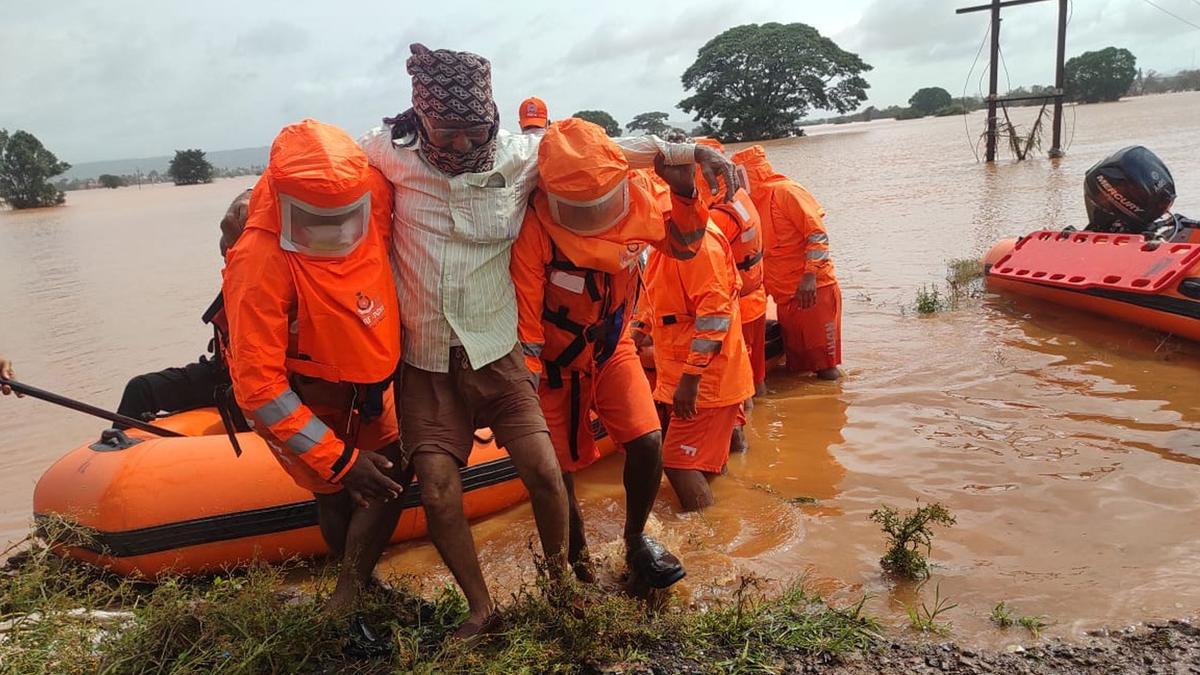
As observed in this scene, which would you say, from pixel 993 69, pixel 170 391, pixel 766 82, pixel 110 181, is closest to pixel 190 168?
pixel 110 181

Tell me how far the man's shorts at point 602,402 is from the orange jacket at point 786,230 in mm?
3379

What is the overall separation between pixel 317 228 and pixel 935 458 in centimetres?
360

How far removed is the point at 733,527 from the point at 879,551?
2.42ft

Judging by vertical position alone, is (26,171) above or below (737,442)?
above

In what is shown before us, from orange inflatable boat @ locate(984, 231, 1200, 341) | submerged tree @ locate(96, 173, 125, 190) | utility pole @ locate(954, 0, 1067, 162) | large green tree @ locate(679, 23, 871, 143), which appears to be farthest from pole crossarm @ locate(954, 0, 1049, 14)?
submerged tree @ locate(96, 173, 125, 190)

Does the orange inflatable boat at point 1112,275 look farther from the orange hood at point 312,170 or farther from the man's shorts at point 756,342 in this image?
the orange hood at point 312,170

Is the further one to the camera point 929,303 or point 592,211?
point 929,303

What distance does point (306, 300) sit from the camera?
2578mm

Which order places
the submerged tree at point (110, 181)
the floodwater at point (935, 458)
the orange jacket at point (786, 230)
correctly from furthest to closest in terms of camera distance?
the submerged tree at point (110, 181)
the orange jacket at point (786, 230)
the floodwater at point (935, 458)

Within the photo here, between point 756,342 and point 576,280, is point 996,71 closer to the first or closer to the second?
point 756,342

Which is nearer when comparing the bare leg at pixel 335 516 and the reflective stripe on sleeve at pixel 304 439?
the reflective stripe on sleeve at pixel 304 439

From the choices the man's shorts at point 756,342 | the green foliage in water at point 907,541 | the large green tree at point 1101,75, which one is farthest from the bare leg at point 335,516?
the large green tree at point 1101,75

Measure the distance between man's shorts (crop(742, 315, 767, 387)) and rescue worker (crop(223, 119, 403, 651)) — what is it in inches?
127

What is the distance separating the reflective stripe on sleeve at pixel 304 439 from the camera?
2.61m
